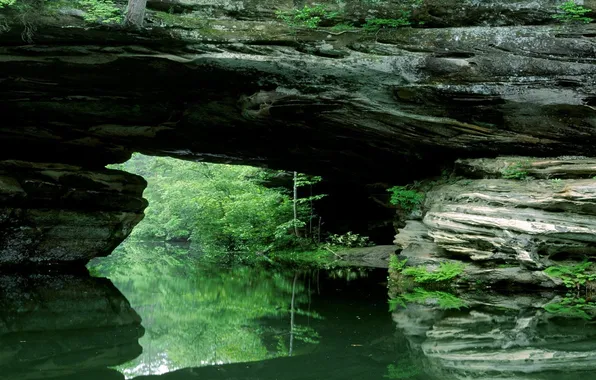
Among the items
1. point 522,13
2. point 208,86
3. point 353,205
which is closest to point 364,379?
point 208,86

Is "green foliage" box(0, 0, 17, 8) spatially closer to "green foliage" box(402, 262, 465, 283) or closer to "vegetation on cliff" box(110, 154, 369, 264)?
"green foliage" box(402, 262, 465, 283)

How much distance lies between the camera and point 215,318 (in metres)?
7.95

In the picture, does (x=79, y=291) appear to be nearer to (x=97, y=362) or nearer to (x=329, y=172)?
(x=97, y=362)

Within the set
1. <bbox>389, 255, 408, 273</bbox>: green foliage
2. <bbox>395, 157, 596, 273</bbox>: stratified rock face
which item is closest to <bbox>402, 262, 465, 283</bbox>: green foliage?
<bbox>395, 157, 596, 273</bbox>: stratified rock face

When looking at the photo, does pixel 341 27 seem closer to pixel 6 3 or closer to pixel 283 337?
pixel 6 3

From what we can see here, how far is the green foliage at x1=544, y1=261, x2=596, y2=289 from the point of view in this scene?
33.4ft

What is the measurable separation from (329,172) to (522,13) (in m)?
8.27

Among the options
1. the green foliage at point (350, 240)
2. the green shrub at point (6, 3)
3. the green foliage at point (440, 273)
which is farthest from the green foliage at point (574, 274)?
the green foliage at point (350, 240)

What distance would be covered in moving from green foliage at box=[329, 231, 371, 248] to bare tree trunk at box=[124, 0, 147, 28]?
13.5 meters

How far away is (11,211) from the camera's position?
1591 cm

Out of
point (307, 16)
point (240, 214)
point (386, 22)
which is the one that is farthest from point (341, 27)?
point (240, 214)

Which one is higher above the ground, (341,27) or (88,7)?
(341,27)

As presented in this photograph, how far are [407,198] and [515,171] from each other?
139 inches

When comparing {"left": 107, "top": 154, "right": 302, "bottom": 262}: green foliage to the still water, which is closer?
the still water
